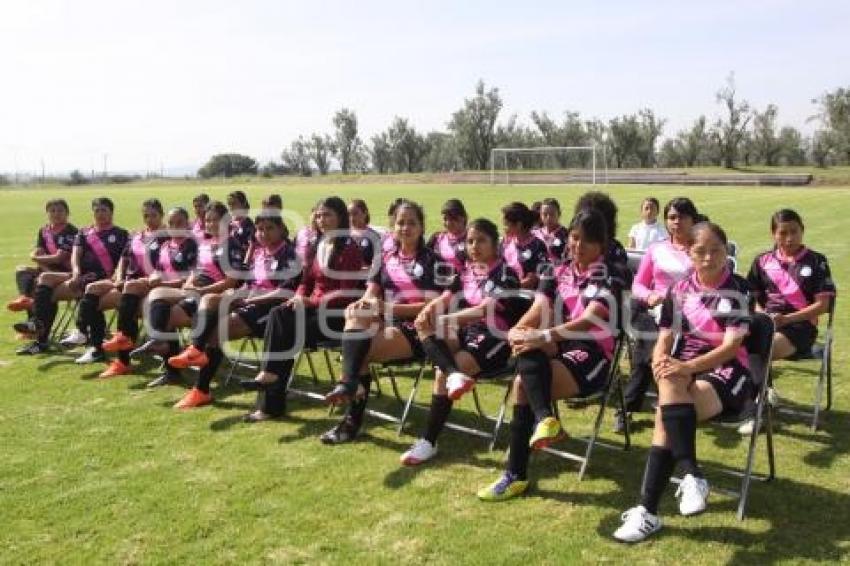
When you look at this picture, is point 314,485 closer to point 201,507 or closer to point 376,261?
point 201,507

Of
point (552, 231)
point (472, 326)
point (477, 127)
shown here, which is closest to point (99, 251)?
point (552, 231)

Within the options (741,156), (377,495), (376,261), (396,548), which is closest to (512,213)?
(376,261)

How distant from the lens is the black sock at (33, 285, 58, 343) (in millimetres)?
8195

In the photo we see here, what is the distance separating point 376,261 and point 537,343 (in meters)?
1.86

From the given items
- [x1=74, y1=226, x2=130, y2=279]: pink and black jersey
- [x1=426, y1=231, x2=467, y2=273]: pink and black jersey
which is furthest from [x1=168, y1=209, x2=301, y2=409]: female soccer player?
[x1=74, y1=226, x2=130, y2=279]: pink and black jersey

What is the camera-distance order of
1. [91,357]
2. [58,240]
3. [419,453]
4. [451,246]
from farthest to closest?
[58,240] < [91,357] < [451,246] < [419,453]

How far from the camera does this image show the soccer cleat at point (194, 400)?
620 cm

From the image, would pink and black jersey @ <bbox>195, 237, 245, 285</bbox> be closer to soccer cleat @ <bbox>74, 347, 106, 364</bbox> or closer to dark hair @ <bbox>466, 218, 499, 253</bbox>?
soccer cleat @ <bbox>74, 347, 106, 364</bbox>

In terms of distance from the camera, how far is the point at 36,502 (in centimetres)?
443

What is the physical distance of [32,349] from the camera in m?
8.12

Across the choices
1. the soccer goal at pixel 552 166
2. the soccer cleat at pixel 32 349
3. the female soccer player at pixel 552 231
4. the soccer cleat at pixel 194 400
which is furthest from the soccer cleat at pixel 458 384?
the soccer goal at pixel 552 166

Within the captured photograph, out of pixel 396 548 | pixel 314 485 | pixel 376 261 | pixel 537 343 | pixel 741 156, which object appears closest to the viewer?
pixel 396 548

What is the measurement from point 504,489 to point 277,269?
294cm

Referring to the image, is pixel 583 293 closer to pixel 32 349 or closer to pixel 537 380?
pixel 537 380
